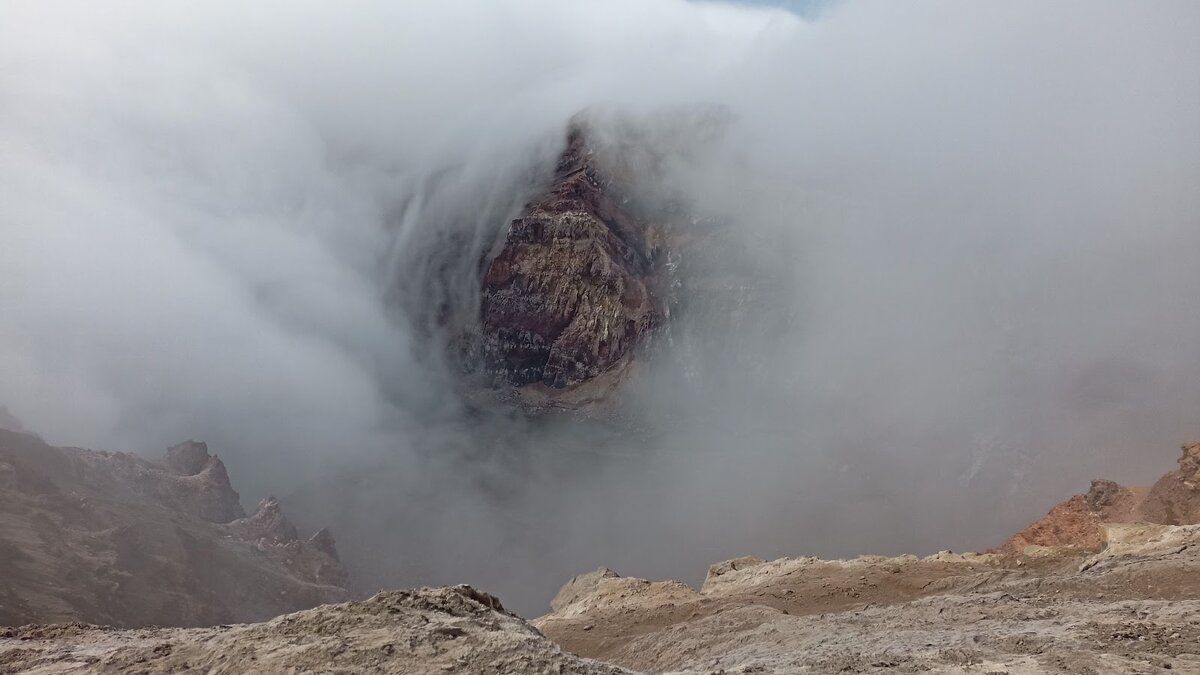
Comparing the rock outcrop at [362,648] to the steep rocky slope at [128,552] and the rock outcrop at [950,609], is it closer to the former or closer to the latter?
the rock outcrop at [950,609]

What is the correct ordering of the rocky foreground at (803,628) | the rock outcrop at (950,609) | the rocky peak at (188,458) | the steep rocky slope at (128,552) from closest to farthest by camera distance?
A: the rocky foreground at (803,628)
the rock outcrop at (950,609)
the steep rocky slope at (128,552)
the rocky peak at (188,458)

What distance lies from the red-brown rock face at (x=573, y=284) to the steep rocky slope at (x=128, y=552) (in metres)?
65.4

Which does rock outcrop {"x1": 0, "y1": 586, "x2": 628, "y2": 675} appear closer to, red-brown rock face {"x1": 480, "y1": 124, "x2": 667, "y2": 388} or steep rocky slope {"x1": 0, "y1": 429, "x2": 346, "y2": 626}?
steep rocky slope {"x1": 0, "y1": 429, "x2": 346, "y2": 626}

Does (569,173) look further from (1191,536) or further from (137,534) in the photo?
(1191,536)

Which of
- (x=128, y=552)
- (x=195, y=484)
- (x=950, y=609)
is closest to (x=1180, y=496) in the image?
(x=950, y=609)

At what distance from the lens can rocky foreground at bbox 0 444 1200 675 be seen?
10.3m

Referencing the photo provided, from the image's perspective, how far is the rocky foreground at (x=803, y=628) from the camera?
33.7 ft

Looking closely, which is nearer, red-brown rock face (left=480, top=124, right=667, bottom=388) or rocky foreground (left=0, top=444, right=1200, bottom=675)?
rocky foreground (left=0, top=444, right=1200, bottom=675)

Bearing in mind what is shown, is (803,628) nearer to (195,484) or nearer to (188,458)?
(195,484)

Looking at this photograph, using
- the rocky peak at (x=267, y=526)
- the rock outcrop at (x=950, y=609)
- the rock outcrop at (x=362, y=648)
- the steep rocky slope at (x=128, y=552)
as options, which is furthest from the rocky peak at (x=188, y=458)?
the rock outcrop at (x=362, y=648)

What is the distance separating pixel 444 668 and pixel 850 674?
643 centimetres

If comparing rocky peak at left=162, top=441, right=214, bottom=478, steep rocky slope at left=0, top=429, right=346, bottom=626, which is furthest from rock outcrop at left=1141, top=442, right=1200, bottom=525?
rocky peak at left=162, top=441, right=214, bottom=478

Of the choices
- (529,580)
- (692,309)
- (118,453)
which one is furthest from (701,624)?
(692,309)

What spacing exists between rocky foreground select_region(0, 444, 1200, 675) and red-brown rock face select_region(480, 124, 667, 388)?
99.0m
